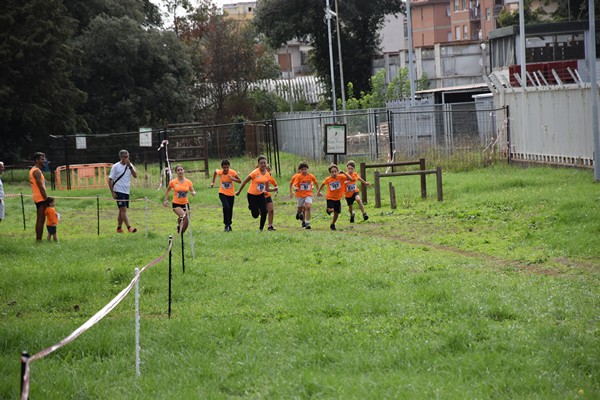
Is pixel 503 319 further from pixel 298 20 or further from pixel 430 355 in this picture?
pixel 298 20

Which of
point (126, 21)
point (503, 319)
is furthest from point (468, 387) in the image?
point (126, 21)

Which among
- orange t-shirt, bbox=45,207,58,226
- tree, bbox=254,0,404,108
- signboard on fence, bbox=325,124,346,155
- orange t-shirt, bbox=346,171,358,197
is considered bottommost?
orange t-shirt, bbox=45,207,58,226

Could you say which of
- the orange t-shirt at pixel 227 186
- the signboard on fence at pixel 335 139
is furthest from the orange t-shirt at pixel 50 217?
the signboard on fence at pixel 335 139

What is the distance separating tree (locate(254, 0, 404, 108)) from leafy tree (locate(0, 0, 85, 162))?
23.3m

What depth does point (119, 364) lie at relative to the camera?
911cm

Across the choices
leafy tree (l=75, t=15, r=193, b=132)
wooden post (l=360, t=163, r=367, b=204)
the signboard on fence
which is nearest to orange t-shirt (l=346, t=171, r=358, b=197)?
wooden post (l=360, t=163, r=367, b=204)

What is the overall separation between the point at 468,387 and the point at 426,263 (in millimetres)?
6866

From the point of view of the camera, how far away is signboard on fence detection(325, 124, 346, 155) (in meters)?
28.2

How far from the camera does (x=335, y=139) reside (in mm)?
28297

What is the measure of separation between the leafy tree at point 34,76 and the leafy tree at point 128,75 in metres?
6.09

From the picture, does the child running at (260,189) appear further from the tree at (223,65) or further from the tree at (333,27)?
the tree at (223,65)

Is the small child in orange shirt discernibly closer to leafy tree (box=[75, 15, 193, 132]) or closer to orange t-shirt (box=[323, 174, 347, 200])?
orange t-shirt (box=[323, 174, 347, 200])

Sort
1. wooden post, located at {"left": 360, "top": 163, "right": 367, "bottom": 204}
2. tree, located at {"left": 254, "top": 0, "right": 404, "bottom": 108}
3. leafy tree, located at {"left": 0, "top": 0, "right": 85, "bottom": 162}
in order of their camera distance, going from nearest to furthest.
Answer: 1. wooden post, located at {"left": 360, "top": 163, "right": 367, "bottom": 204}
2. leafy tree, located at {"left": 0, "top": 0, "right": 85, "bottom": 162}
3. tree, located at {"left": 254, "top": 0, "right": 404, "bottom": 108}

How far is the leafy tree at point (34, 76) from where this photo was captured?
44.0 m
